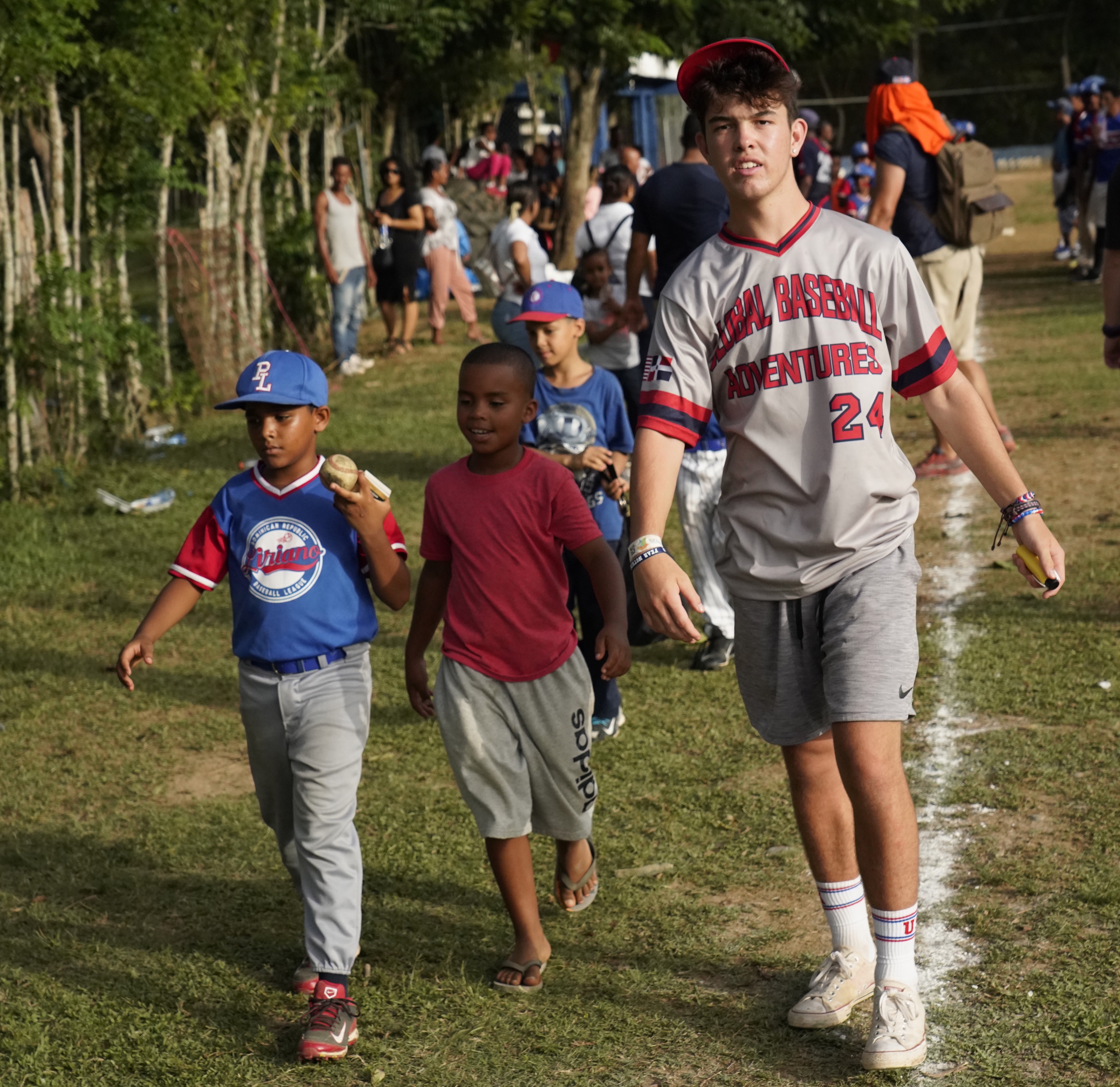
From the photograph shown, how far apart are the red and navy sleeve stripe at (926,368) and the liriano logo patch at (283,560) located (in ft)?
5.00

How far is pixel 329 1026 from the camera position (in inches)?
141

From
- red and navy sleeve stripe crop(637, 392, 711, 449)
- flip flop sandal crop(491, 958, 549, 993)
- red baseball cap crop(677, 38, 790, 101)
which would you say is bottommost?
flip flop sandal crop(491, 958, 549, 993)

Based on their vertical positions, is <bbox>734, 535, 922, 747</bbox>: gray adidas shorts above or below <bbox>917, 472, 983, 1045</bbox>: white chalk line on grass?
above

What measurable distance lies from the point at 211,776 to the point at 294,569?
84.6 inches

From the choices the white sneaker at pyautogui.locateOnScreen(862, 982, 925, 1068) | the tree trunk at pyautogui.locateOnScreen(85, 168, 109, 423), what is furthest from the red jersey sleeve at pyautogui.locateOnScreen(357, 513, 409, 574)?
the tree trunk at pyautogui.locateOnScreen(85, 168, 109, 423)

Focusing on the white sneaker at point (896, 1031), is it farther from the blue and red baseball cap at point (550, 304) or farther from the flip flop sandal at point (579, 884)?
the blue and red baseball cap at point (550, 304)

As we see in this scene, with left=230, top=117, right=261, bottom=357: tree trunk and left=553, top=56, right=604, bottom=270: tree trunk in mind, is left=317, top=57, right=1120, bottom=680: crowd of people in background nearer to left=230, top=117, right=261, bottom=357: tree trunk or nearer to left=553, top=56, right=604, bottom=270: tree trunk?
left=230, top=117, right=261, bottom=357: tree trunk

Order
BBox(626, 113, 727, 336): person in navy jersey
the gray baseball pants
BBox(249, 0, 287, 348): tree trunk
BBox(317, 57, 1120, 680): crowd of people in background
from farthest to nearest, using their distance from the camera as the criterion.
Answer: BBox(249, 0, 287, 348): tree trunk < BBox(626, 113, 727, 336): person in navy jersey < BBox(317, 57, 1120, 680): crowd of people in background < the gray baseball pants

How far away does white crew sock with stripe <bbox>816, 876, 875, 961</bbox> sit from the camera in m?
3.60

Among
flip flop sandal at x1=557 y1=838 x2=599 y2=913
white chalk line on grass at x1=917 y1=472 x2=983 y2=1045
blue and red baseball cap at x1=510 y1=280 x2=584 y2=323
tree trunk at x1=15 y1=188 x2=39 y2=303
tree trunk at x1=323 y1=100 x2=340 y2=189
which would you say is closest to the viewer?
white chalk line on grass at x1=917 y1=472 x2=983 y2=1045

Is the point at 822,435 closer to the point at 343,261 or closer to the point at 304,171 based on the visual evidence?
the point at 343,261

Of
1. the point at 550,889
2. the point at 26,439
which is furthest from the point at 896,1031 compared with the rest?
the point at 26,439

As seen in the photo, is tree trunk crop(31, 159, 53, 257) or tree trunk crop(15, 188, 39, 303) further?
tree trunk crop(31, 159, 53, 257)

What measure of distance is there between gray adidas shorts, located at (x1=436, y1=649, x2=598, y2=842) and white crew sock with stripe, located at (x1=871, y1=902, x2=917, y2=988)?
0.99 metres
